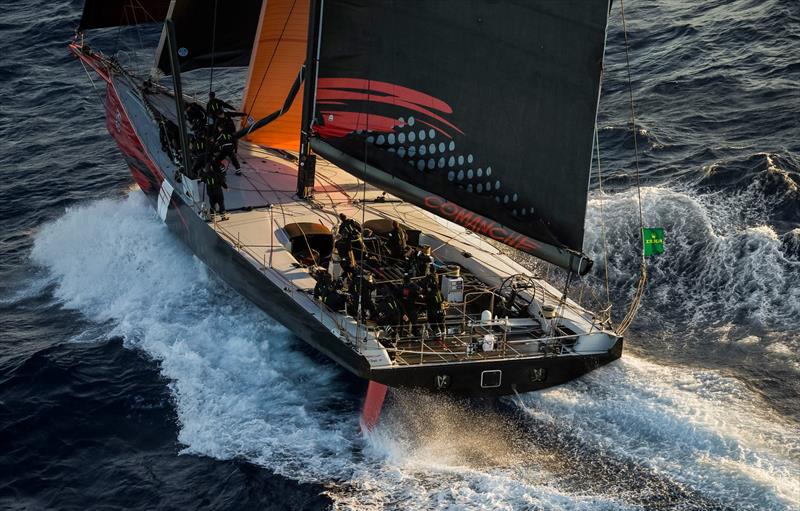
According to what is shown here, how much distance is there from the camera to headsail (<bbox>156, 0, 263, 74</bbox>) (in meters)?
22.9

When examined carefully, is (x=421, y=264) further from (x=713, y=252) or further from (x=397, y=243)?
(x=713, y=252)

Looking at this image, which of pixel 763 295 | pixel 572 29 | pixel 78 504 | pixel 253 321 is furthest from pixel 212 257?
pixel 763 295

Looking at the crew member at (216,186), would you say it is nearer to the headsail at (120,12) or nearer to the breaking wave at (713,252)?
the headsail at (120,12)

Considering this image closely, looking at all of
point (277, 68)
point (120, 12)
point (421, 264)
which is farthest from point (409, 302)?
point (120, 12)

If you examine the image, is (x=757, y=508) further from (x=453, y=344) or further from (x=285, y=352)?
(x=285, y=352)

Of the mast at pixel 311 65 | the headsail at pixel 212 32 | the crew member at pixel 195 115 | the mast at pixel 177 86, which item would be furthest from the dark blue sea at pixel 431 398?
the mast at pixel 311 65

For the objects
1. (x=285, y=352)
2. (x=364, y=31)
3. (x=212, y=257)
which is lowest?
(x=285, y=352)

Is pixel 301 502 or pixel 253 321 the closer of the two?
pixel 301 502

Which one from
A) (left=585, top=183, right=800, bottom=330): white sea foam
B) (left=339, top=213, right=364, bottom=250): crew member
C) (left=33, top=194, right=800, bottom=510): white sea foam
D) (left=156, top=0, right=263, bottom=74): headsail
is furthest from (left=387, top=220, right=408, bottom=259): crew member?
(left=156, top=0, right=263, bottom=74): headsail

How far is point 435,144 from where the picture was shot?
52.3 feet

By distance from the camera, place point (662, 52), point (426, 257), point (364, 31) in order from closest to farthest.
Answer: point (364, 31) → point (426, 257) → point (662, 52)

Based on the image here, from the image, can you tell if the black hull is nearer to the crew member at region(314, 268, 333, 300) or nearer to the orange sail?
the crew member at region(314, 268, 333, 300)

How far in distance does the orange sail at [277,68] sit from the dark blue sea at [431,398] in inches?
138

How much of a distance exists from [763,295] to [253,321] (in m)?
9.84
